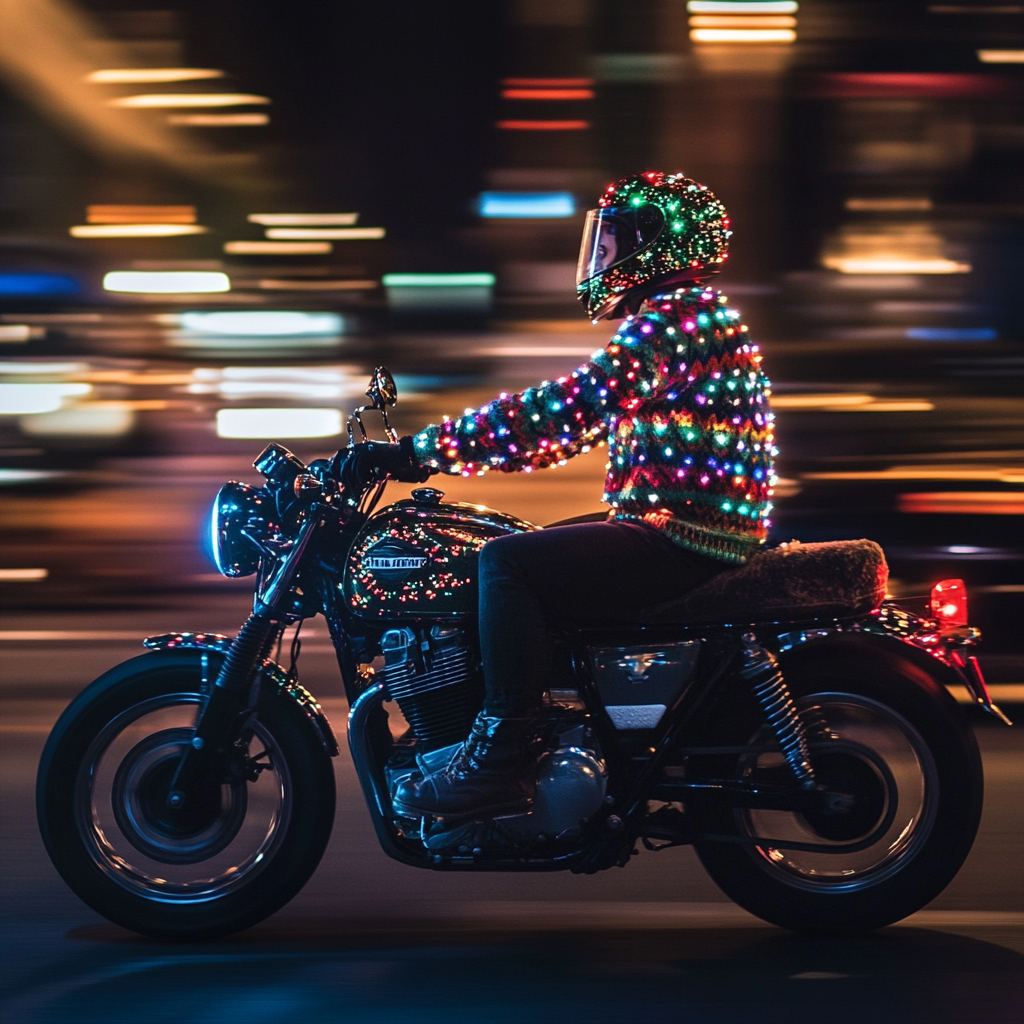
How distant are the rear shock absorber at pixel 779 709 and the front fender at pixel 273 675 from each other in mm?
1071

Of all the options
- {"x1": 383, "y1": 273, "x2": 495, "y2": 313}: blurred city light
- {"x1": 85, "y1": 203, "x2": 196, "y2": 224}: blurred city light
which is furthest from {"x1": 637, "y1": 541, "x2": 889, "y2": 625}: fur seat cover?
{"x1": 85, "y1": 203, "x2": 196, "y2": 224}: blurred city light

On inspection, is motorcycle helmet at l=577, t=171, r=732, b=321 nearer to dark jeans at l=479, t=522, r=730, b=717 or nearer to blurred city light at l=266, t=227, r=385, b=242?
dark jeans at l=479, t=522, r=730, b=717

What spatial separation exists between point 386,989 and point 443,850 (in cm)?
36

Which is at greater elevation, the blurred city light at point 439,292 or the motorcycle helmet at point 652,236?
the blurred city light at point 439,292

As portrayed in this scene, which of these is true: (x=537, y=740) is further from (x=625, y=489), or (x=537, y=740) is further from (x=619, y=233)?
(x=619, y=233)

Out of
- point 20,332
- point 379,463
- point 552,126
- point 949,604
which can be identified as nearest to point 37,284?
point 20,332

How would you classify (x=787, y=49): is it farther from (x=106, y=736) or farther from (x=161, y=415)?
(x=106, y=736)

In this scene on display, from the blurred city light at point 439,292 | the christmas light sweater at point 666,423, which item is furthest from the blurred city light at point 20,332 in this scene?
the christmas light sweater at point 666,423

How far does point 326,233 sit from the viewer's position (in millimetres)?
10234

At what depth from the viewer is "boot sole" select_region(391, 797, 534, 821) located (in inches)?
142

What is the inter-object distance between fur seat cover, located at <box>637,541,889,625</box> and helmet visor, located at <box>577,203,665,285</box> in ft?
2.76

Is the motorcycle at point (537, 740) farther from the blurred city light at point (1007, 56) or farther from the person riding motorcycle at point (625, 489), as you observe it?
the blurred city light at point (1007, 56)

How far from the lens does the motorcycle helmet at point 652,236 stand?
378cm

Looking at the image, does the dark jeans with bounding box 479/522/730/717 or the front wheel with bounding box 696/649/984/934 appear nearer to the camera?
the dark jeans with bounding box 479/522/730/717
